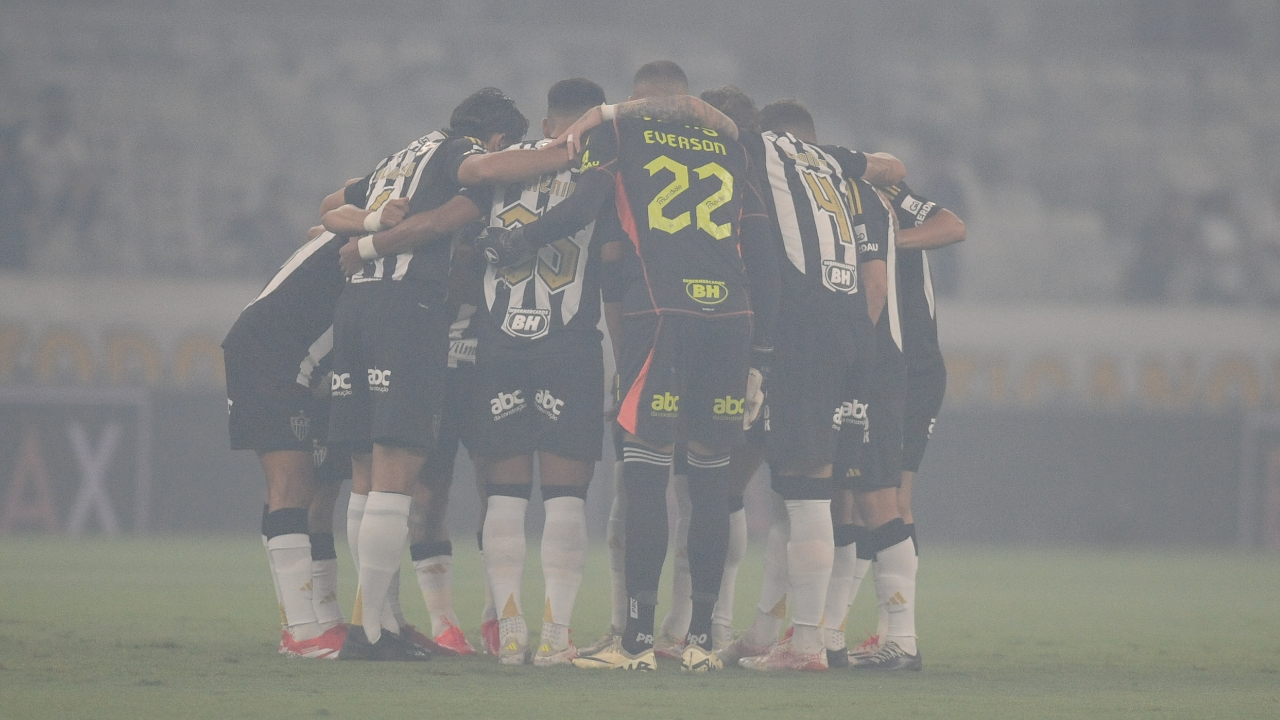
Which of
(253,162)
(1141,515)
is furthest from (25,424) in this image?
(1141,515)

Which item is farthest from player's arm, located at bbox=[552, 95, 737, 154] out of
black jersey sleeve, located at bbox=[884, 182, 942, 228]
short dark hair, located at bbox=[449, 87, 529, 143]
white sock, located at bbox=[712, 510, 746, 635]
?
white sock, located at bbox=[712, 510, 746, 635]

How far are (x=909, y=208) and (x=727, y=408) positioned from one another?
147 cm

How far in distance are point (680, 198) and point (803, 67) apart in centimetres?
1691

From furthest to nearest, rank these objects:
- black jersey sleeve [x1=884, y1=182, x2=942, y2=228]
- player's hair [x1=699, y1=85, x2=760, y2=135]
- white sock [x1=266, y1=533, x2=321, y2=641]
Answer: black jersey sleeve [x1=884, y1=182, x2=942, y2=228], player's hair [x1=699, y1=85, x2=760, y2=135], white sock [x1=266, y1=533, x2=321, y2=641]

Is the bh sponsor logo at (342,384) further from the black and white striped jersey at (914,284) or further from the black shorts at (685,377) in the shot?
the black and white striped jersey at (914,284)

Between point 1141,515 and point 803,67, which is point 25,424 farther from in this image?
point 803,67

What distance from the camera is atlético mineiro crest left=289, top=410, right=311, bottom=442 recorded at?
A: 583cm

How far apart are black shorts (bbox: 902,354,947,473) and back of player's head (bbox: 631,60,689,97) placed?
1.51 meters

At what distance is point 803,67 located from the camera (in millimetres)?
21734

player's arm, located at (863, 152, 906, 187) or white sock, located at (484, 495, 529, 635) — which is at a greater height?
player's arm, located at (863, 152, 906, 187)

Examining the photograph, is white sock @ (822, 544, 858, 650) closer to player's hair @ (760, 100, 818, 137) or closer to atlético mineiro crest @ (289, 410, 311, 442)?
player's hair @ (760, 100, 818, 137)

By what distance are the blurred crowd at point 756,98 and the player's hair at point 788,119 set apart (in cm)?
1101

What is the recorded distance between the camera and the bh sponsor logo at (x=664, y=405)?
5188 millimetres

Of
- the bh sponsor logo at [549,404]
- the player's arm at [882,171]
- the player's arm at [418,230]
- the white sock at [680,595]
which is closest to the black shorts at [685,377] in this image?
the bh sponsor logo at [549,404]
